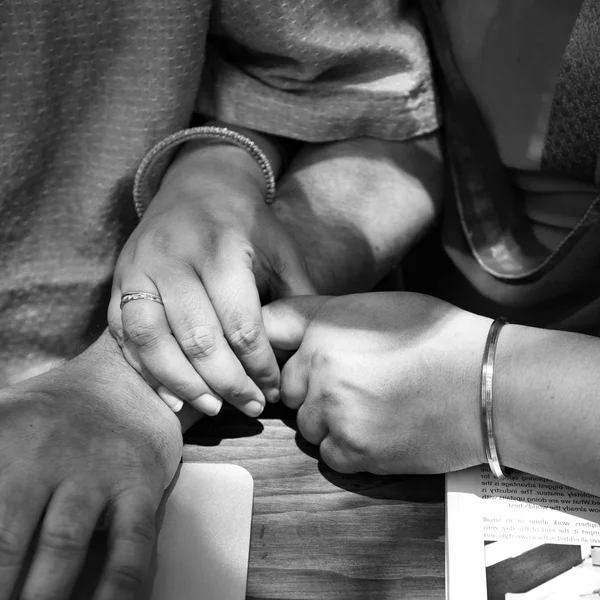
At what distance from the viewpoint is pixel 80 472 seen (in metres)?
0.56

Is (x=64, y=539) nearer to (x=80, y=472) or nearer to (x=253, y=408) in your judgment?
(x=80, y=472)

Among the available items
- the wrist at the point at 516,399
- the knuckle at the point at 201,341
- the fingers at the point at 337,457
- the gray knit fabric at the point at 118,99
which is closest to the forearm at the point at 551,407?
the wrist at the point at 516,399

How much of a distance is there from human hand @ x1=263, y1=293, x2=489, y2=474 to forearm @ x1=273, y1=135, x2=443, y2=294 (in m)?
0.14

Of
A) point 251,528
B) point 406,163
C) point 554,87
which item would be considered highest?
point 554,87

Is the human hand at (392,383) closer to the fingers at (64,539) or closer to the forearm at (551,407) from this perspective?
the forearm at (551,407)

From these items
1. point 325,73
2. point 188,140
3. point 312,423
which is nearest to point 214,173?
point 188,140

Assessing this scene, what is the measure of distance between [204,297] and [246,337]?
2.0 inches

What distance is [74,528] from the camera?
517mm

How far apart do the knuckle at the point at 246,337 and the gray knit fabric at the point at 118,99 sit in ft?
0.77

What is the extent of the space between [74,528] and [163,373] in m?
0.17

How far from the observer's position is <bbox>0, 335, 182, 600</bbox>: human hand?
0.50m

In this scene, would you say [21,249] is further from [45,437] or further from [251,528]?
[251,528]

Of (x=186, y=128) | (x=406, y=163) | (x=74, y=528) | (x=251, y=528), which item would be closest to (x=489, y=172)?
(x=406, y=163)

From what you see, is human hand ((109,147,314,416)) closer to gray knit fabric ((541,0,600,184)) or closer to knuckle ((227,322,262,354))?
knuckle ((227,322,262,354))
